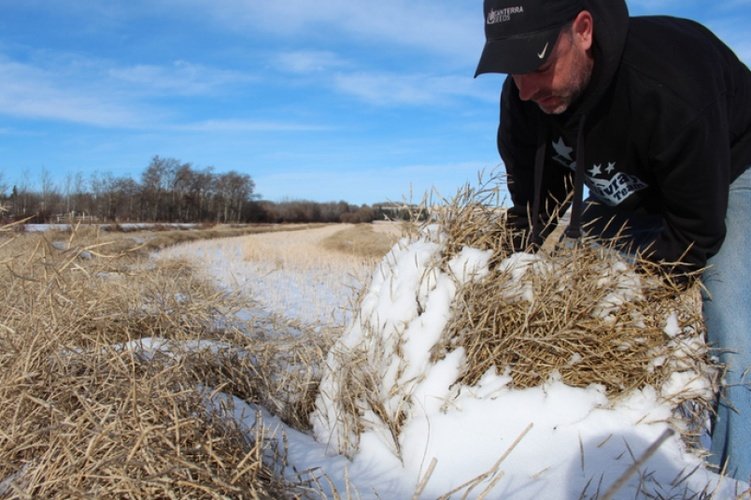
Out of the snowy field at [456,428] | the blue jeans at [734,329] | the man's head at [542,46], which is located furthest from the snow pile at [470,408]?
the man's head at [542,46]

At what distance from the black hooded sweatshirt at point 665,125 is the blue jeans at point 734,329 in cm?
8

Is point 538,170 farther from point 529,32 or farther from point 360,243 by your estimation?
point 360,243

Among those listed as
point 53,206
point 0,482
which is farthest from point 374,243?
point 53,206

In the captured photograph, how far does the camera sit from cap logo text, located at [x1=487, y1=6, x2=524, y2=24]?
7.00 ft

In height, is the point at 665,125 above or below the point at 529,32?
below

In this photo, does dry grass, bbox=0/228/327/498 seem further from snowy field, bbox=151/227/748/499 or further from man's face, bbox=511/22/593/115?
man's face, bbox=511/22/593/115

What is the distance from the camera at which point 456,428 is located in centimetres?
226

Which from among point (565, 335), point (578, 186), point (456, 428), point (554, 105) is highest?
point (554, 105)

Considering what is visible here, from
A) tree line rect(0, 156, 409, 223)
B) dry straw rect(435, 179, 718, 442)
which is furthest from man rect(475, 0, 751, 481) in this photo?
tree line rect(0, 156, 409, 223)

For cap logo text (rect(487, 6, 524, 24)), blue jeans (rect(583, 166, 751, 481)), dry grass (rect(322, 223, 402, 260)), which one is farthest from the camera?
dry grass (rect(322, 223, 402, 260))

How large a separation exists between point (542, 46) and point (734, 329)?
1.50 meters

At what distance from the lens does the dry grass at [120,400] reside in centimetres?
169

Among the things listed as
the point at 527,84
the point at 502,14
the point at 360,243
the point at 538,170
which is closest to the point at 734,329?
the point at 538,170

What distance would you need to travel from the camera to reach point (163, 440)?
5.82ft
